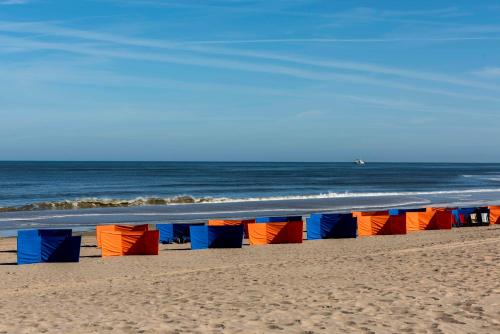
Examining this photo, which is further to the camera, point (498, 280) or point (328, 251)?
point (328, 251)

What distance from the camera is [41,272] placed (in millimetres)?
18703

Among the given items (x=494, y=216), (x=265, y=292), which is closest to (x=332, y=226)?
(x=494, y=216)

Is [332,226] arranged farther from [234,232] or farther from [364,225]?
[234,232]

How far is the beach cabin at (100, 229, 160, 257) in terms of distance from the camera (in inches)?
867

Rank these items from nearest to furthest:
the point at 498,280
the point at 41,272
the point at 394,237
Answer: the point at 498,280, the point at 41,272, the point at 394,237

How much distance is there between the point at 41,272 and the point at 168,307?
8302 mm

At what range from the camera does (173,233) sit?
84.7ft

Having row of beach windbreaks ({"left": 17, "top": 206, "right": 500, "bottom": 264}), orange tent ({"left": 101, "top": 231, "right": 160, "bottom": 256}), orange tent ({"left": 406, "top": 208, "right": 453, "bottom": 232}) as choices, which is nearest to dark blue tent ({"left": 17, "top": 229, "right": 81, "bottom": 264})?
row of beach windbreaks ({"left": 17, "top": 206, "right": 500, "bottom": 264})

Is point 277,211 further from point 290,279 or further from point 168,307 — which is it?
point 168,307

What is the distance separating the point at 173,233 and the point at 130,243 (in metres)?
3.77

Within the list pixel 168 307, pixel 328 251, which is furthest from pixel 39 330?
pixel 328 251

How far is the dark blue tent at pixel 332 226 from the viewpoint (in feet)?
86.8

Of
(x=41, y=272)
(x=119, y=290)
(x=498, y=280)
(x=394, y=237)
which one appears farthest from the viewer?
(x=394, y=237)

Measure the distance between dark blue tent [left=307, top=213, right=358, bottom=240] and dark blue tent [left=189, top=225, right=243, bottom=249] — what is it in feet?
13.4
